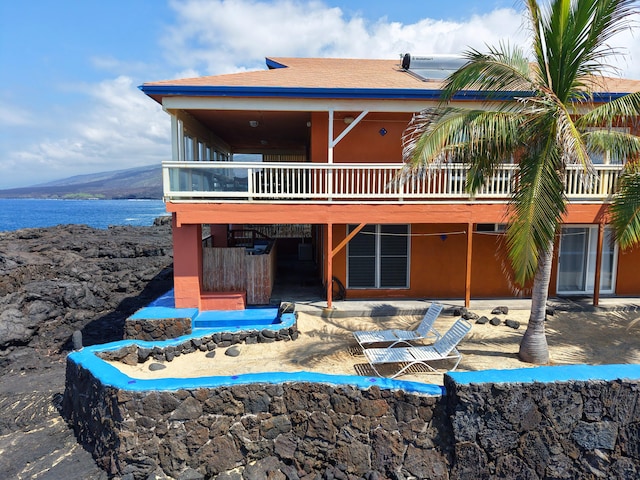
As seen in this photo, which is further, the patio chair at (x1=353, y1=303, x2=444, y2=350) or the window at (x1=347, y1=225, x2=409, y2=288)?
the window at (x1=347, y1=225, x2=409, y2=288)

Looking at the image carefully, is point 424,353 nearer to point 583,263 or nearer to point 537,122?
point 537,122

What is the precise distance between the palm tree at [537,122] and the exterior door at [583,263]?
5.44m

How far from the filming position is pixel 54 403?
8.15m

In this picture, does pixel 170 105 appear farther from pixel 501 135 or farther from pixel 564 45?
pixel 564 45

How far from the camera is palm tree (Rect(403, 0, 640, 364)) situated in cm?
613

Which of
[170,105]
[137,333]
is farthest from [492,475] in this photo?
[170,105]

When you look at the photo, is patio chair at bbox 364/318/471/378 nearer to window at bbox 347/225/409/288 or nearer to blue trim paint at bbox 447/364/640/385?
blue trim paint at bbox 447/364/640/385

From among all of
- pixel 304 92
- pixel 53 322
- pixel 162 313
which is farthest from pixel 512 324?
pixel 53 322

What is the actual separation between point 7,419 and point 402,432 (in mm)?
7396

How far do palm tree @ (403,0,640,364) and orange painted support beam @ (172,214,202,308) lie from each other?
19.8 ft

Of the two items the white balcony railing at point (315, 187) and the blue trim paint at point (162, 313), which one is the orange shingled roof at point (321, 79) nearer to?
the white balcony railing at point (315, 187)

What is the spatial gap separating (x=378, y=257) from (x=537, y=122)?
6020mm

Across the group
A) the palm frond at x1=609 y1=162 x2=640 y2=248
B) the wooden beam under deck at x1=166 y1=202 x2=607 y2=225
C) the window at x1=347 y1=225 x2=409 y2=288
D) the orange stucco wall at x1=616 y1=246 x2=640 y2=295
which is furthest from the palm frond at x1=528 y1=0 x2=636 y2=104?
the orange stucco wall at x1=616 y1=246 x2=640 y2=295

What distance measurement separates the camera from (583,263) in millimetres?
11938
